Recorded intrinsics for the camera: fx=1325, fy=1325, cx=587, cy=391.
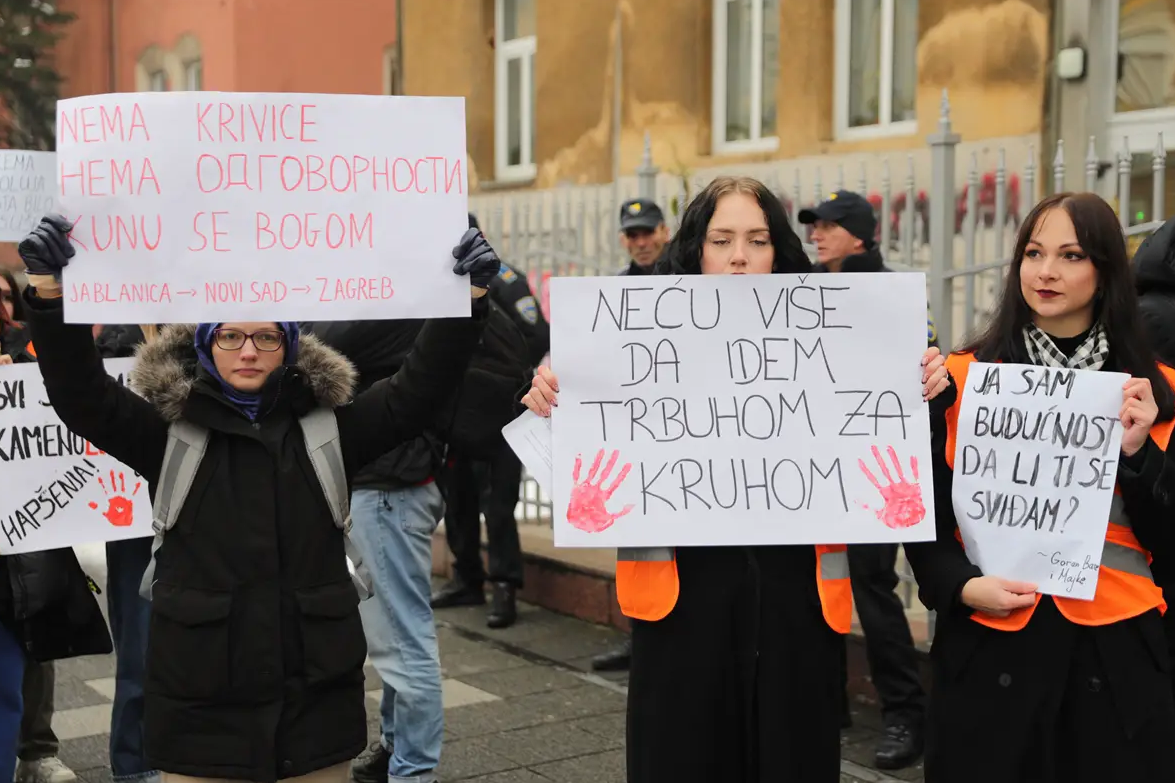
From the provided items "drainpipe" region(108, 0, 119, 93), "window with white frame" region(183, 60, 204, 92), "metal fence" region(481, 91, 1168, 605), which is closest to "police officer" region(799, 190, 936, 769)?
"metal fence" region(481, 91, 1168, 605)

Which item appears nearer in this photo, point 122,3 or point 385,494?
point 385,494

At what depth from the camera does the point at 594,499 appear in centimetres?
302

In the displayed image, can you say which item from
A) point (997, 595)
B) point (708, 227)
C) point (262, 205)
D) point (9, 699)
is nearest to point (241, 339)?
point (262, 205)

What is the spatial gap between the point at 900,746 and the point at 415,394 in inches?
105

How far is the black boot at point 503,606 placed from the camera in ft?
23.8

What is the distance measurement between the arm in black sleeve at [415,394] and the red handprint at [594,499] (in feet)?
1.56

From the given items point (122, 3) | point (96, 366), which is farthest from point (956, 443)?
point (122, 3)

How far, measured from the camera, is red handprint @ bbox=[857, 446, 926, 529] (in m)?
2.97

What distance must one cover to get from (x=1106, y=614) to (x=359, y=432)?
70.4 inches

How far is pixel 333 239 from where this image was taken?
10.5 feet

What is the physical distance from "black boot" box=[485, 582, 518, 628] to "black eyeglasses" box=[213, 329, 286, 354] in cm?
421

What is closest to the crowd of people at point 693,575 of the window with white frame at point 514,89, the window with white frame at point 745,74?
the window with white frame at point 745,74

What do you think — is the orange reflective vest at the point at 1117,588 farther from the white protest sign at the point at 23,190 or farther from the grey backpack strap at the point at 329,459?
the white protest sign at the point at 23,190

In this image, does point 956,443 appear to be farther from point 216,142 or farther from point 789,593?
point 216,142
